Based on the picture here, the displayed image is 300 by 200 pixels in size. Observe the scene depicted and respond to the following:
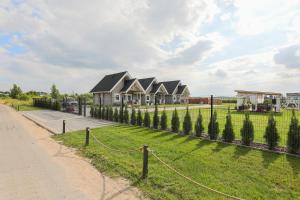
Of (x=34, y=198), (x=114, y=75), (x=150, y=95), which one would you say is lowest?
(x=34, y=198)

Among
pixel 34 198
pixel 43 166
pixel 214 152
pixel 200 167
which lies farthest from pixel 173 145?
pixel 34 198

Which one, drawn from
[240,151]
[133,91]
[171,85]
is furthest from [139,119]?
[171,85]

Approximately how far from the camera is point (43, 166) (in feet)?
21.7

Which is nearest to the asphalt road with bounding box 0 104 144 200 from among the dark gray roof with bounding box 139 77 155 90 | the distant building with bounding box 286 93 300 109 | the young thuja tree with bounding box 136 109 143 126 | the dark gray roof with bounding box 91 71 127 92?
the young thuja tree with bounding box 136 109 143 126

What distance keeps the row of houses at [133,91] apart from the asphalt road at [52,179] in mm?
24977

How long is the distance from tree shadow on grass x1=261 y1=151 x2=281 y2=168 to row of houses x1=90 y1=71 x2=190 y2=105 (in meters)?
26.7

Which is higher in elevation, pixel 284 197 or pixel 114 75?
pixel 114 75

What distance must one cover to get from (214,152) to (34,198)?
5350mm

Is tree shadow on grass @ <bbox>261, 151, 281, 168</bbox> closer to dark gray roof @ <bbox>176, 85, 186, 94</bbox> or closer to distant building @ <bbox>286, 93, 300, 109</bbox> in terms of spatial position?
distant building @ <bbox>286, 93, 300, 109</bbox>

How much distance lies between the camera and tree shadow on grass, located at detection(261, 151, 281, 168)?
6.14 m

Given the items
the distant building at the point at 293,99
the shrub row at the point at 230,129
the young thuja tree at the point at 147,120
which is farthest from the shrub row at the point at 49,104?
the distant building at the point at 293,99

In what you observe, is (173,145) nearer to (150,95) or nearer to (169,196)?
(169,196)

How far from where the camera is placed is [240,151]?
7.44m

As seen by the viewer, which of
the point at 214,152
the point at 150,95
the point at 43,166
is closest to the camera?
the point at 43,166
